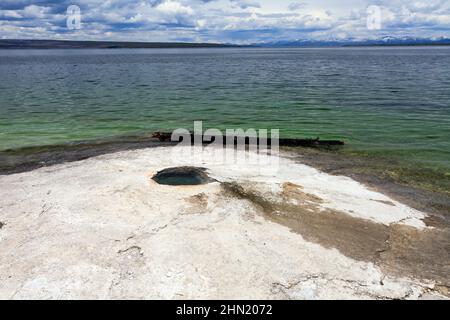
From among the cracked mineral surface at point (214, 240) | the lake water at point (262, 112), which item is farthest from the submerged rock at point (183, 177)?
the lake water at point (262, 112)

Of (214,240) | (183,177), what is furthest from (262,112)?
(214,240)

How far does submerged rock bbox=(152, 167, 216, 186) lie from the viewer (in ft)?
42.3

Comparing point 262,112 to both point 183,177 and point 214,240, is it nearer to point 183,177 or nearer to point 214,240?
point 183,177

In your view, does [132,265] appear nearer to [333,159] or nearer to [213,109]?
[333,159]

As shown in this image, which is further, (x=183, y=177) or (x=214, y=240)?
(x=183, y=177)

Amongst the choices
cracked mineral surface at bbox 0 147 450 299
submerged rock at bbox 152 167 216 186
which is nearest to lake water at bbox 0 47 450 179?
cracked mineral surface at bbox 0 147 450 299

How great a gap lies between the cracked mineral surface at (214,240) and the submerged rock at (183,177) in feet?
1.55

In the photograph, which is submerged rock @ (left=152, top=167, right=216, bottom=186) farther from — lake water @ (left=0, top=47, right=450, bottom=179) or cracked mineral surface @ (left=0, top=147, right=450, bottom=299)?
lake water @ (left=0, top=47, right=450, bottom=179)

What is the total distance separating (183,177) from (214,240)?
476 centimetres

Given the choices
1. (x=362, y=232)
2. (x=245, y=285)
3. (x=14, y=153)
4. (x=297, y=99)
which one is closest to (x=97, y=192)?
(x=245, y=285)

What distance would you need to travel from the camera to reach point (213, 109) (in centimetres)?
3466

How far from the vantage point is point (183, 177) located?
1348 cm

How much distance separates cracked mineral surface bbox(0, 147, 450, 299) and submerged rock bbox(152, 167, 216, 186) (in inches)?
18.6

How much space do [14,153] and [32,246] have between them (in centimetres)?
1176
